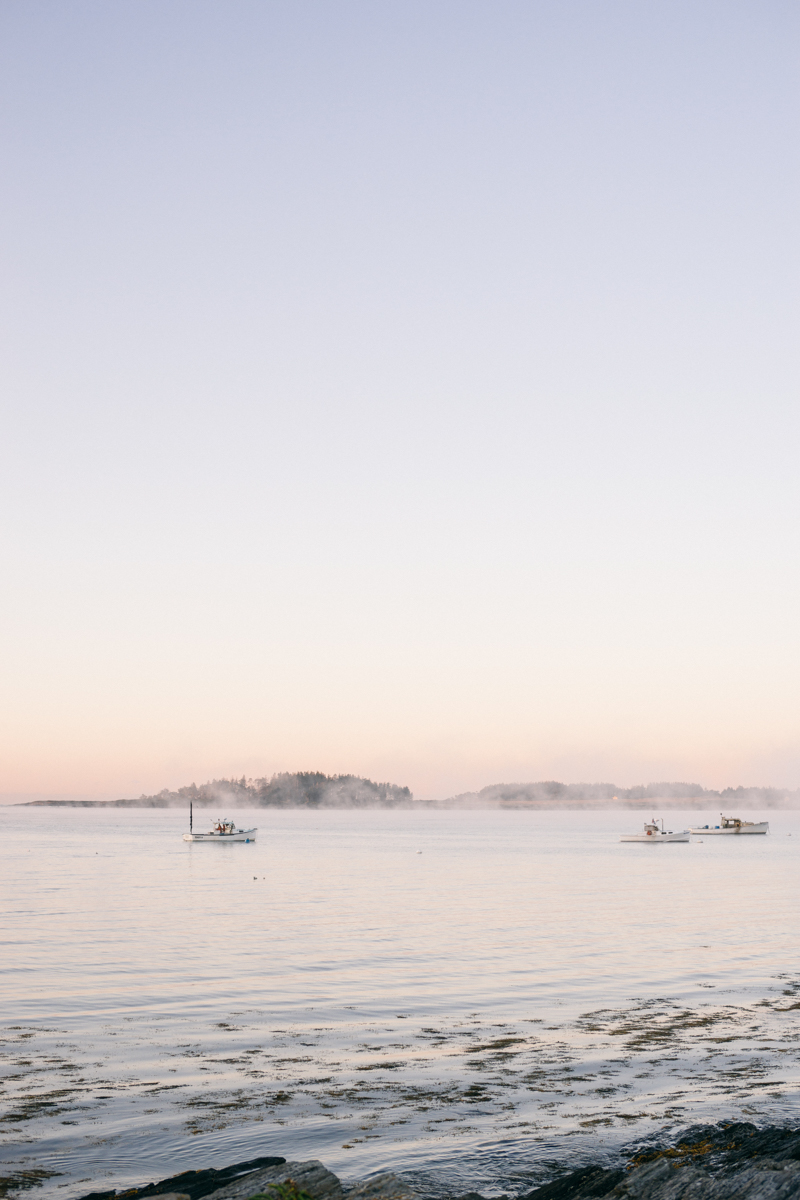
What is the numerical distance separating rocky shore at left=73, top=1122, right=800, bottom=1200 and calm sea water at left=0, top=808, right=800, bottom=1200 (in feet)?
3.98

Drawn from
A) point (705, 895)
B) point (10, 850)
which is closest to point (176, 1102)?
point (705, 895)

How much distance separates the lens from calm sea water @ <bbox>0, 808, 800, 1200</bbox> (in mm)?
17969

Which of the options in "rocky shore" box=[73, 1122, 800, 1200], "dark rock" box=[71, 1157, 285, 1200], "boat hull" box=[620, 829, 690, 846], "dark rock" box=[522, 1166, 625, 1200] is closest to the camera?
"rocky shore" box=[73, 1122, 800, 1200]

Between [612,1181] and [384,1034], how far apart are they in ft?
44.3

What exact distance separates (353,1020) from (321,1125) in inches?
426

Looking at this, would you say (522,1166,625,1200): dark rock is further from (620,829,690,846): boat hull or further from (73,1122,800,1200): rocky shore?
(620,829,690,846): boat hull

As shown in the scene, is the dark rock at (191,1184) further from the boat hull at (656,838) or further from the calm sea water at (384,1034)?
the boat hull at (656,838)

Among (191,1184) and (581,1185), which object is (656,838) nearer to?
(581,1185)

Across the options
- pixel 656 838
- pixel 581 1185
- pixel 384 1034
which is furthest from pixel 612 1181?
pixel 656 838

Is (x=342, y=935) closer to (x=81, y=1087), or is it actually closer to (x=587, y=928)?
(x=587, y=928)

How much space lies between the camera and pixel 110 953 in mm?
44094

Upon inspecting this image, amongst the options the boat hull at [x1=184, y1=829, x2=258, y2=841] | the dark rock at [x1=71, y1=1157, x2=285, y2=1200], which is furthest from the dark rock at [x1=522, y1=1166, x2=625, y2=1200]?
the boat hull at [x1=184, y1=829, x2=258, y2=841]

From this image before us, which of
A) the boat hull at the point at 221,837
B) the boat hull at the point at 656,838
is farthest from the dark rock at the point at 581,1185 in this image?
the boat hull at the point at 656,838

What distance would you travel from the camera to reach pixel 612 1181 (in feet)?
48.8
